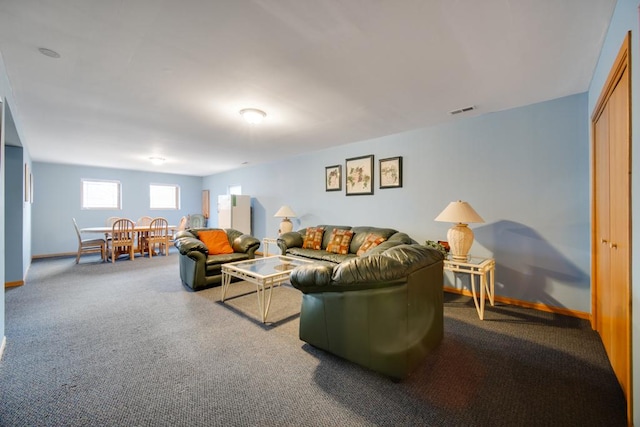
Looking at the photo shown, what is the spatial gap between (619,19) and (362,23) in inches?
59.1

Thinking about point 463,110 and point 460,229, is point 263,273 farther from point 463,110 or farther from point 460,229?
point 463,110

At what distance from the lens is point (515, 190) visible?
313 centimetres

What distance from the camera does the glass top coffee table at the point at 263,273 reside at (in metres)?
2.71

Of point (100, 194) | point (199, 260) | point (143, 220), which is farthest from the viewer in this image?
point (143, 220)

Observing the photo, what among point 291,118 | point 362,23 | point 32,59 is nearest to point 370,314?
point 362,23

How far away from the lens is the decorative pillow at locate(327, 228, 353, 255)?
418cm

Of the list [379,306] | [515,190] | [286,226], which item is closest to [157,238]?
[286,226]

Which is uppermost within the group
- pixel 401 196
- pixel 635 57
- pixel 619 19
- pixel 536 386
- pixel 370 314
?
pixel 619 19

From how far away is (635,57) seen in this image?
A: 1.32 meters

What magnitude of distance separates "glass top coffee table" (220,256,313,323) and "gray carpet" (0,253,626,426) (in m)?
0.26

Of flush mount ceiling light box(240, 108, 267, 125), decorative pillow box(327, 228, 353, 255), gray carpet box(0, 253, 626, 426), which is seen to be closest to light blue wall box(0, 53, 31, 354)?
gray carpet box(0, 253, 626, 426)

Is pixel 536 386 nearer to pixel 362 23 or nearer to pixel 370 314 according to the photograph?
pixel 370 314

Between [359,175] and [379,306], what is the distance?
3239mm

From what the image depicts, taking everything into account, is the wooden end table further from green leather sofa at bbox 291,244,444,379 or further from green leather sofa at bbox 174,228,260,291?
green leather sofa at bbox 174,228,260,291
